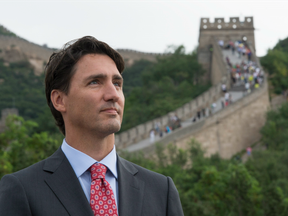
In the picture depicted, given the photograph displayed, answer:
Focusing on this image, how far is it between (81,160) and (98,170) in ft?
0.38

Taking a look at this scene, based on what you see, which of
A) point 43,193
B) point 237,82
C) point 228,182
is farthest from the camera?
point 237,82

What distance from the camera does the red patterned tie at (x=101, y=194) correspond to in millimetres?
2654

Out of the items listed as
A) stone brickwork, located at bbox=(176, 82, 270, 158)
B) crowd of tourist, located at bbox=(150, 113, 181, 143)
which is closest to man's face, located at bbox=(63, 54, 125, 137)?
crowd of tourist, located at bbox=(150, 113, 181, 143)

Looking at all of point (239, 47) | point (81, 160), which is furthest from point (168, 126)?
point (81, 160)

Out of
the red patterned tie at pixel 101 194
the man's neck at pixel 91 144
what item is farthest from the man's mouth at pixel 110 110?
the red patterned tie at pixel 101 194

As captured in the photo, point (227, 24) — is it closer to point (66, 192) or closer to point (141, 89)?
point (141, 89)

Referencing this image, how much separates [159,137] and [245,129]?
7.75 metres

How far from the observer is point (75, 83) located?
2.79 metres

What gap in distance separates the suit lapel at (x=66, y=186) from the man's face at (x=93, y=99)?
0.75ft

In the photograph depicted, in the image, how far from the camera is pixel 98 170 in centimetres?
274

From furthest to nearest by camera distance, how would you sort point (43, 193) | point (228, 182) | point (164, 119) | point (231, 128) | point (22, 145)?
1. point (231, 128)
2. point (164, 119)
3. point (228, 182)
4. point (22, 145)
5. point (43, 193)

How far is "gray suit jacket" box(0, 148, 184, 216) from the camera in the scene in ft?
8.38

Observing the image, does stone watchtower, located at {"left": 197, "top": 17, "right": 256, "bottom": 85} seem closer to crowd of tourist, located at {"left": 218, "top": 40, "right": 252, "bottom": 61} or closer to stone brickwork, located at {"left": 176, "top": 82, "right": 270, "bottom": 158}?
crowd of tourist, located at {"left": 218, "top": 40, "right": 252, "bottom": 61}

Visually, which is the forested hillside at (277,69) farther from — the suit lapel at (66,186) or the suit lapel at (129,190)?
the suit lapel at (66,186)
